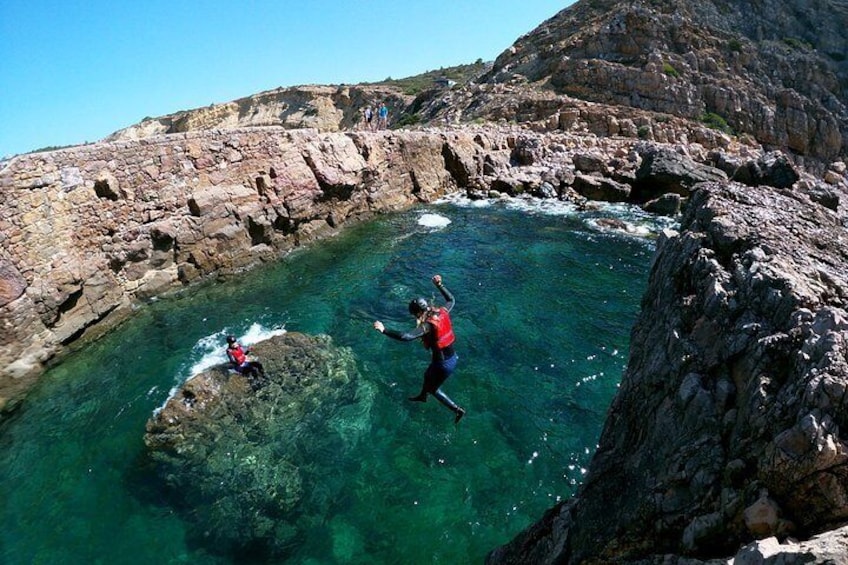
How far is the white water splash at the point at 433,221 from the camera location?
25438mm

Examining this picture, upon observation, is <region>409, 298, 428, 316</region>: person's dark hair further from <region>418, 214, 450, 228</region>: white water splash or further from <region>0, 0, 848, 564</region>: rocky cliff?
<region>418, 214, 450, 228</region>: white water splash

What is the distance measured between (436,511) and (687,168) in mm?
25973

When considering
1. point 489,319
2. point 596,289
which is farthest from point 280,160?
point 596,289

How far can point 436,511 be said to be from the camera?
8.65m

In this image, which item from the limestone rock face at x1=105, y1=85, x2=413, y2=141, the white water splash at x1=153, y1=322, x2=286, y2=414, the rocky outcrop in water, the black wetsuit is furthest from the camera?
the limestone rock face at x1=105, y1=85, x2=413, y2=141

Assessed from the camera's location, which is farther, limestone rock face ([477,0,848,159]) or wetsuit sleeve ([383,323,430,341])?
limestone rock face ([477,0,848,159])

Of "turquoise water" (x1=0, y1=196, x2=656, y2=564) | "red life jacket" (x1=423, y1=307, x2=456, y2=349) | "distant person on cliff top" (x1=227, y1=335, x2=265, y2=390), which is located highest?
"red life jacket" (x1=423, y1=307, x2=456, y2=349)

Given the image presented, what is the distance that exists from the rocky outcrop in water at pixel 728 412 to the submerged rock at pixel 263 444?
450 centimetres

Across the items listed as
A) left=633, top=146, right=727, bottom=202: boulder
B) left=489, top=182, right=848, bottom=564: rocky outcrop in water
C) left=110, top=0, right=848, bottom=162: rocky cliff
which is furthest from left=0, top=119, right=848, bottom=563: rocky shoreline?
left=110, top=0, right=848, bottom=162: rocky cliff

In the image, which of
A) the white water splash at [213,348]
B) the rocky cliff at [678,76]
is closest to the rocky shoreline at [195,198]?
the white water splash at [213,348]

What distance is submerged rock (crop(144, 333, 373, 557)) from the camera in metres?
8.80

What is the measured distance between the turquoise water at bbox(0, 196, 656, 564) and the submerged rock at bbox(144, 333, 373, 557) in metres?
0.33

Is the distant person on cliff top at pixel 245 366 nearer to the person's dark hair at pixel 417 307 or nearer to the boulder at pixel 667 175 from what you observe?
the person's dark hair at pixel 417 307

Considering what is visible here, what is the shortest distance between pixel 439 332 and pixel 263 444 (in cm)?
494
